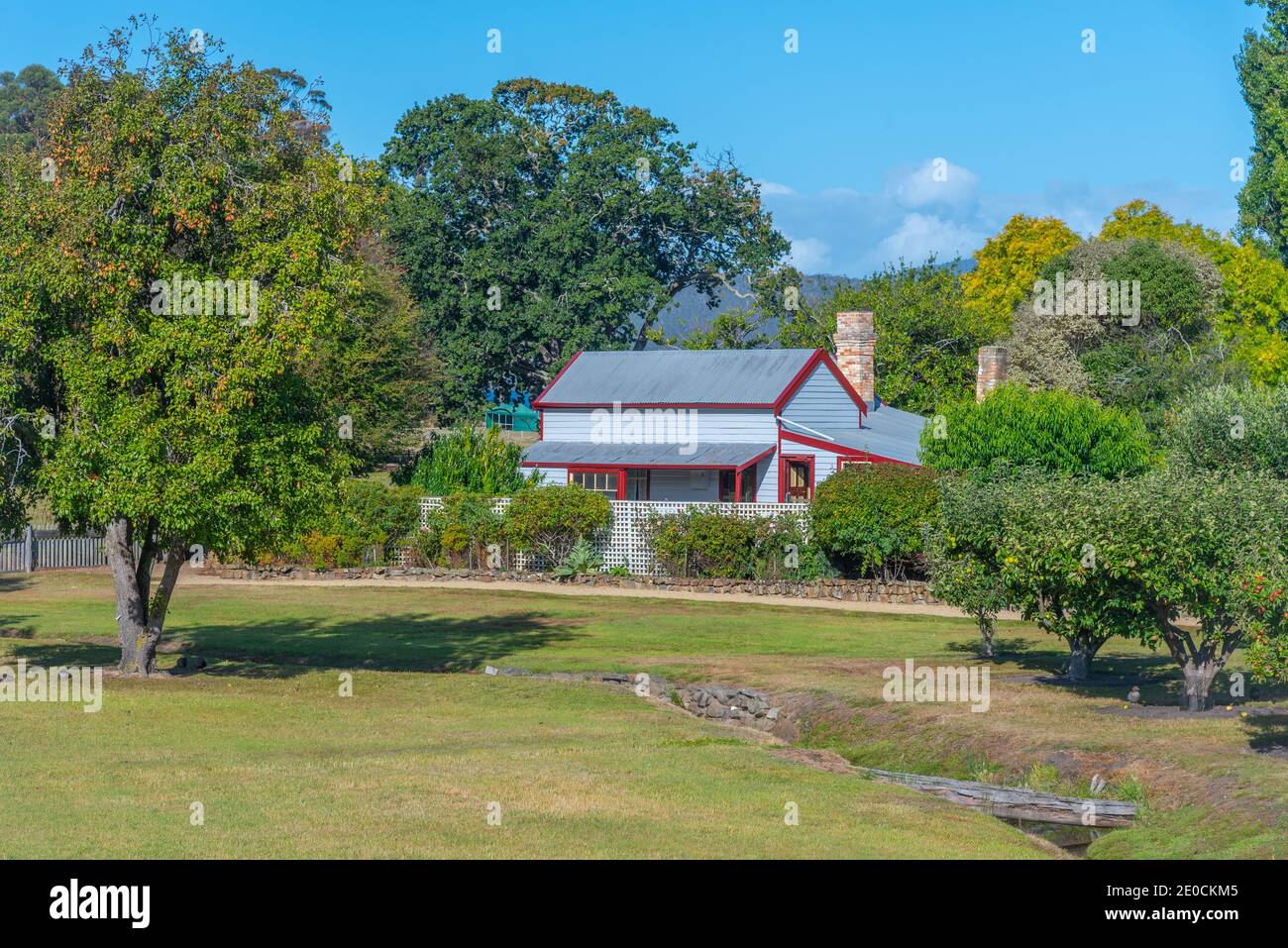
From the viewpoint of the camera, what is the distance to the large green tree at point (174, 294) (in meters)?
22.0

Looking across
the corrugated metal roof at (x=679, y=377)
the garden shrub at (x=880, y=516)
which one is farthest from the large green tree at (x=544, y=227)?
the garden shrub at (x=880, y=516)

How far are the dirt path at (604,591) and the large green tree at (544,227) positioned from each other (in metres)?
29.1

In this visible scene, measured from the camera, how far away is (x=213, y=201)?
76.3 ft

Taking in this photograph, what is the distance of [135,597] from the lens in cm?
A: 2488

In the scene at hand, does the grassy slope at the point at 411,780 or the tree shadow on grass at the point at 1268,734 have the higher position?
the tree shadow on grass at the point at 1268,734

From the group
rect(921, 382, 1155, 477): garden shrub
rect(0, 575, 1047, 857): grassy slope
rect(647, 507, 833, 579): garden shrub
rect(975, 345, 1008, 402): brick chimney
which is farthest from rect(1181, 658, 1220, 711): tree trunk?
rect(975, 345, 1008, 402): brick chimney

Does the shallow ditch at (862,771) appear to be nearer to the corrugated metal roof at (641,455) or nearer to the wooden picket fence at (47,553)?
the corrugated metal roof at (641,455)

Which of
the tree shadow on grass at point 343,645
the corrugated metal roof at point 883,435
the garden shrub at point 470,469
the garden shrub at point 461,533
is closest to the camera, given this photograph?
the tree shadow on grass at point 343,645

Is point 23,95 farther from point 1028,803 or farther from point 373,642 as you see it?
point 1028,803

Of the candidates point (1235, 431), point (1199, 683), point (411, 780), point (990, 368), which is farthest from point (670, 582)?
point (411, 780)

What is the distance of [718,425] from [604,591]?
384 inches

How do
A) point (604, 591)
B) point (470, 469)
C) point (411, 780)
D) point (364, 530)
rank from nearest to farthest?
point (411, 780), point (604, 591), point (364, 530), point (470, 469)
